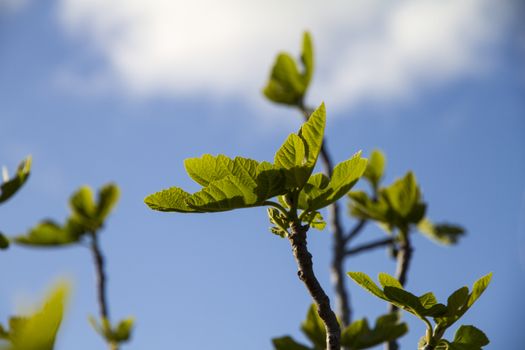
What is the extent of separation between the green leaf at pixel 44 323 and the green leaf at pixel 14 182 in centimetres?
96

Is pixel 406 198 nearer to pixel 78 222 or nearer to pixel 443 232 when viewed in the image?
pixel 443 232

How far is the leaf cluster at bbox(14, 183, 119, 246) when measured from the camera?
131 inches

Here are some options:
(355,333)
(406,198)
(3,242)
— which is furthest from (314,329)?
(406,198)

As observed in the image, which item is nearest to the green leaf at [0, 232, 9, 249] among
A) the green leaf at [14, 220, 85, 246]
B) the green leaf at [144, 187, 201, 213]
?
the green leaf at [144, 187, 201, 213]

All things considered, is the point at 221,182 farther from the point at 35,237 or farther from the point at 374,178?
the point at 35,237

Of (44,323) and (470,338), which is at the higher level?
(470,338)

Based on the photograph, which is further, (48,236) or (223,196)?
(48,236)

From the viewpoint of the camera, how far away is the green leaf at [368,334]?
4.93ft

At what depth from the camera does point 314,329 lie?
156cm

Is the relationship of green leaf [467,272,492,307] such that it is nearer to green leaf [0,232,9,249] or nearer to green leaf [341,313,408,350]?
green leaf [341,313,408,350]

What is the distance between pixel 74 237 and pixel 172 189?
→ 2.44m

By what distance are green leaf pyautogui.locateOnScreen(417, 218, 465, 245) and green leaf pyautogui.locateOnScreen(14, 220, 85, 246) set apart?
195cm

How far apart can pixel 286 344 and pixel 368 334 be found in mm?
209

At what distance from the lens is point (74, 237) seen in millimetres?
3438
